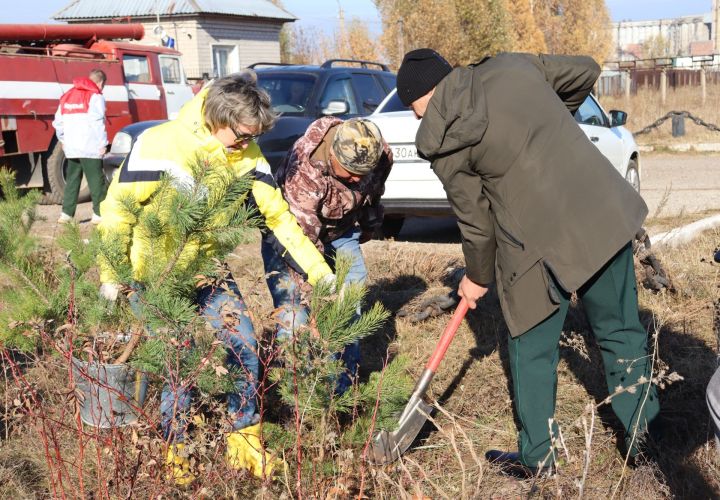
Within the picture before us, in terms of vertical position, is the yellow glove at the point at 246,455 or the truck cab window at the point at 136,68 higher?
the truck cab window at the point at 136,68

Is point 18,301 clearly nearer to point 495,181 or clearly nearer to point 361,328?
point 361,328

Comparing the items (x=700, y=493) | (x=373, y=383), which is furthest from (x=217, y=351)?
(x=700, y=493)

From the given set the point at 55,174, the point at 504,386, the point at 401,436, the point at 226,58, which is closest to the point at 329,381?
the point at 401,436

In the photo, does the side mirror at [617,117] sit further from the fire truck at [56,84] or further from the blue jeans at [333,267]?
the fire truck at [56,84]

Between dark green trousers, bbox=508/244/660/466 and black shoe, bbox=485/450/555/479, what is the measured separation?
5 cm

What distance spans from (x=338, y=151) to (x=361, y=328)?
1275 millimetres

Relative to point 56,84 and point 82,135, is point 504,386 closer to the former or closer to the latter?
point 82,135

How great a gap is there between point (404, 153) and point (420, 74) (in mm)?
4479

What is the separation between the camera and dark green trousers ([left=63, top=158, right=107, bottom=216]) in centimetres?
1012

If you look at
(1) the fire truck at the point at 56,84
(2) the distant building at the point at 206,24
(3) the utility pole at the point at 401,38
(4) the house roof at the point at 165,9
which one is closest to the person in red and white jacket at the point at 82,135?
(1) the fire truck at the point at 56,84

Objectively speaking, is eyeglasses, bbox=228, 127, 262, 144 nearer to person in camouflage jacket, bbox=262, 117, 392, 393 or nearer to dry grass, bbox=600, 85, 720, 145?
person in camouflage jacket, bbox=262, 117, 392, 393

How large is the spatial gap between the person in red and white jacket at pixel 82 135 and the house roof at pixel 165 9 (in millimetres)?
21367

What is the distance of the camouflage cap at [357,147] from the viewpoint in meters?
Answer: 3.79

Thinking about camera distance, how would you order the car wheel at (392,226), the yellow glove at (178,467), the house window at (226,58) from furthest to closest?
the house window at (226,58) < the car wheel at (392,226) < the yellow glove at (178,467)
